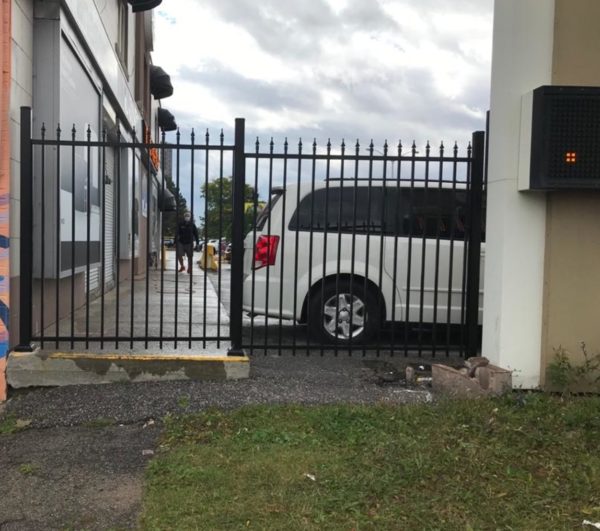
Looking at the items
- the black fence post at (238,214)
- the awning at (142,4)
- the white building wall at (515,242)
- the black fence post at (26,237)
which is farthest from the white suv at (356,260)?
the awning at (142,4)

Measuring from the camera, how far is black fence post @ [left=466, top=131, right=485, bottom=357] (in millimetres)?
5781

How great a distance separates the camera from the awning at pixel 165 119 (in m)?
27.2

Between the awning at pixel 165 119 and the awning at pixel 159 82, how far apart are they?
2.27 metres

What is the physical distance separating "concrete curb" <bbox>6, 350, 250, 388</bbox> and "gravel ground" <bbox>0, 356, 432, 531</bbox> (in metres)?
0.09

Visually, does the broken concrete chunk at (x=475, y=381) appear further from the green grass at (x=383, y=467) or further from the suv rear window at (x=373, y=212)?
the suv rear window at (x=373, y=212)

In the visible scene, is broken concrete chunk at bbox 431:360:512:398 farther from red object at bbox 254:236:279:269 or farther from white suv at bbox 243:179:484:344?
red object at bbox 254:236:279:269

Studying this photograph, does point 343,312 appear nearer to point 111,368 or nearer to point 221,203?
point 221,203

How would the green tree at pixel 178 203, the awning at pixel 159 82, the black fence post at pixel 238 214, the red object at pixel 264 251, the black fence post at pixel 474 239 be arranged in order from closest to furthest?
the black fence post at pixel 238 214 → the black fence post at pixel 474 239 → the red object at pixel 264 251 → the green tree at pixel 178 203 → the awning at pixel 159 82

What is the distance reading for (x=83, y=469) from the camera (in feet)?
12.2

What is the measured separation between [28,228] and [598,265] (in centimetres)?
477

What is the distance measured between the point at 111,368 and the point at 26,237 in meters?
1.33

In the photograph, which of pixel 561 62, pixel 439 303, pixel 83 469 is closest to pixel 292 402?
pixel 83 469

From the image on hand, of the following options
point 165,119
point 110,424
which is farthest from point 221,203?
point 165,119

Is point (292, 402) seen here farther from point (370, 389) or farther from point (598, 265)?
point (598, 265)
